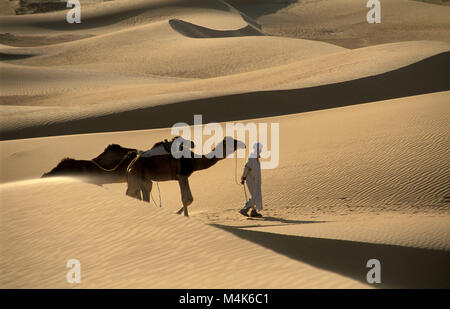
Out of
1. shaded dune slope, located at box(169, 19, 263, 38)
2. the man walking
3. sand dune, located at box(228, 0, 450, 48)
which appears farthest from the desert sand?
sand dune, located at box(228, 0, 450, 48)

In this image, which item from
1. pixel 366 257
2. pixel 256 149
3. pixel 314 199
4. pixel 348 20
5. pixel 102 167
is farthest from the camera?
pixel 348 20

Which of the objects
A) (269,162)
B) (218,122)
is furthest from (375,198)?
(218,122)

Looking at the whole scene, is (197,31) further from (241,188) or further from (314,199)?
(314,199)

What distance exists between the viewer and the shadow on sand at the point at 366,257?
963 centimetres

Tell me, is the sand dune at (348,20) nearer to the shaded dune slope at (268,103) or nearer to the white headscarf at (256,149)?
the shaded dune slope at (268,103)

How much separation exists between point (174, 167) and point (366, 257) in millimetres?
4116

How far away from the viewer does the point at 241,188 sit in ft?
50.6

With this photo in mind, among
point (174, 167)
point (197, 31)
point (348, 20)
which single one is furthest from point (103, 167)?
point (348, 20)

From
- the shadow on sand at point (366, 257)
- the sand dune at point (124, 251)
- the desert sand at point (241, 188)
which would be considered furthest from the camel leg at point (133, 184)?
the shadow on sand at point (366, 257)

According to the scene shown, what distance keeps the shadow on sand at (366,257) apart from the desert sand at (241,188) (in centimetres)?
2

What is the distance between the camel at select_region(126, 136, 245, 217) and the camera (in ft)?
40.5

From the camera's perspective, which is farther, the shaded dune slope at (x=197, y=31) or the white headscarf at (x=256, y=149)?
the shaded dune slope at (x=197, y=31)

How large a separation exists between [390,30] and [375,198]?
48436mm
